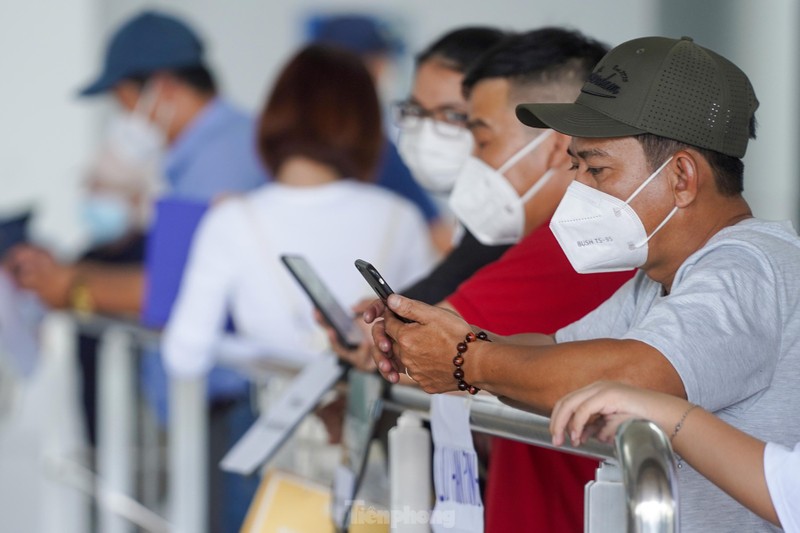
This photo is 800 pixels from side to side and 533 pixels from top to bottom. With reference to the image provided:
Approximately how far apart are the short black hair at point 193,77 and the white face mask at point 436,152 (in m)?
1.41

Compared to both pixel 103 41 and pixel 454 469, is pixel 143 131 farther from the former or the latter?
pixel 103 41

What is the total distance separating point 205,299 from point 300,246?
0.26m

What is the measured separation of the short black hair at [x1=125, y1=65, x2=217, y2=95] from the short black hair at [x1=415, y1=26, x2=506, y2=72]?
1389 mm

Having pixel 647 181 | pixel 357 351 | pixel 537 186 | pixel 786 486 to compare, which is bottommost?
pixel 357 351

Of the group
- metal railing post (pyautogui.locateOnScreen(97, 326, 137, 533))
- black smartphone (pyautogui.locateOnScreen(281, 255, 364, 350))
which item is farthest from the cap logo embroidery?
metal railing post (pyautogui.locateOnScreen(97, 326, 137, 533))

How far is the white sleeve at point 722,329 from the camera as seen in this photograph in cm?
117

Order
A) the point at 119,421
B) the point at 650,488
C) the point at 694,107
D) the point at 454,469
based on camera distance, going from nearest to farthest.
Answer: the point at 650,488, the point at 694,107, the point at 454,469, the point at 119,421

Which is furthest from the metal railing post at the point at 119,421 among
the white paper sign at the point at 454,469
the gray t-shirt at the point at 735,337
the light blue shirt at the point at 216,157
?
the gray t-shirt at the point at 735,337

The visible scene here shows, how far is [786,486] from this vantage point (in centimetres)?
106

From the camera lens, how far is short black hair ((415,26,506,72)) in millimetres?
2318

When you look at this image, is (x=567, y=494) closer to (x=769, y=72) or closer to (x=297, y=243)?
(x=297, y=243)

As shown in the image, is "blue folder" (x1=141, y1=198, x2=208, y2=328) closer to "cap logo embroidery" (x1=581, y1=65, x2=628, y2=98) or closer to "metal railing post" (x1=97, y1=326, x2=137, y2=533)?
"metal railing post" (x1=97, y1=326, x2=137, y2=533)

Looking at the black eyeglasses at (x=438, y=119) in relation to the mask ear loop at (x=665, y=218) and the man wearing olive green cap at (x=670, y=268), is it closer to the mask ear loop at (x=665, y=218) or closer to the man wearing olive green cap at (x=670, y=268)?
the man wearing olive green cap at (x=670, y=268)

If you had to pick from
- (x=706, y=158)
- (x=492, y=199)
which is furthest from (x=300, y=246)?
(x=706, y=158)
